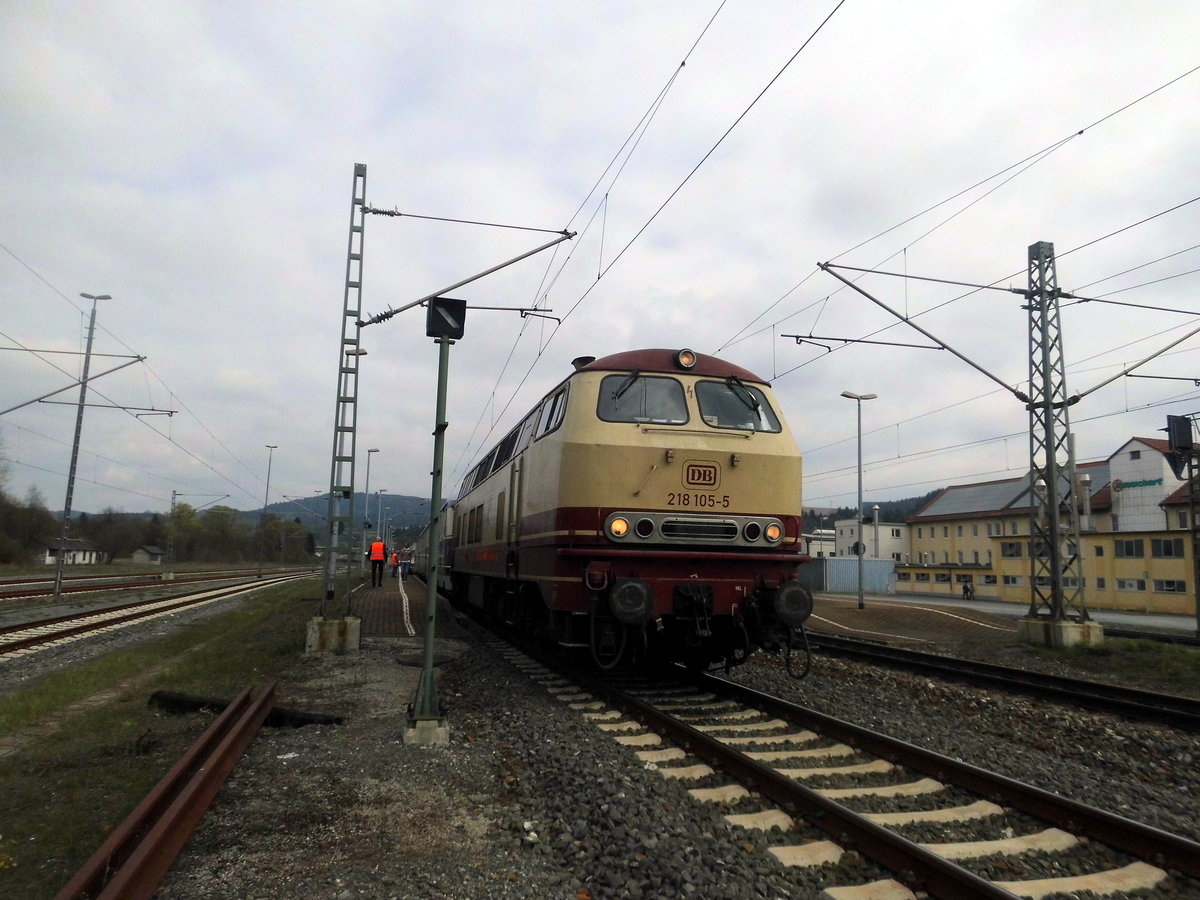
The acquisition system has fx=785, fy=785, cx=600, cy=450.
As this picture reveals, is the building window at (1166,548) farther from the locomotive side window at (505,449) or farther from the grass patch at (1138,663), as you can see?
the locomotive side window at (505,449)

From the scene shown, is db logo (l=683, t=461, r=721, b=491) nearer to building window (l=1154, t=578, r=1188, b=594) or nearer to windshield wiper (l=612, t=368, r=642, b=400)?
windshield wiper (l=612, t=368, r=642, b=400)

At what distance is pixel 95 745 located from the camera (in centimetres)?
657

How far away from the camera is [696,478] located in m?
8.11

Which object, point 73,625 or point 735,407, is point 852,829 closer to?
point 735,407

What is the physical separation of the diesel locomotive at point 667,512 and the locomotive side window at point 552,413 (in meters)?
0.04

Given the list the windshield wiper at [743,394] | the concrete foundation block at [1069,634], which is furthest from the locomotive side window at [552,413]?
the concrete foundation block at [1069,634]

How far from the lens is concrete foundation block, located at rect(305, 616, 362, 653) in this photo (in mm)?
11906

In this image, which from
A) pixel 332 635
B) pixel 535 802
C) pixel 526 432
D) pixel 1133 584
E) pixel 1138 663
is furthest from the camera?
pixel 1133 584

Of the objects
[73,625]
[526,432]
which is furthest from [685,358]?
[73,625]

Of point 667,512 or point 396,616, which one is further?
point 396,616

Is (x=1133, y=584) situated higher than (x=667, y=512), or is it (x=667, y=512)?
(x=667, y=512)

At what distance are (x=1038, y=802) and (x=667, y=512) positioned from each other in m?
4.03

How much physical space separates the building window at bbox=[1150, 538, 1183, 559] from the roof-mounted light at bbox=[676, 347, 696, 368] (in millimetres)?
31276

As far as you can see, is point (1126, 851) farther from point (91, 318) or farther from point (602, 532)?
point (91, 318)
